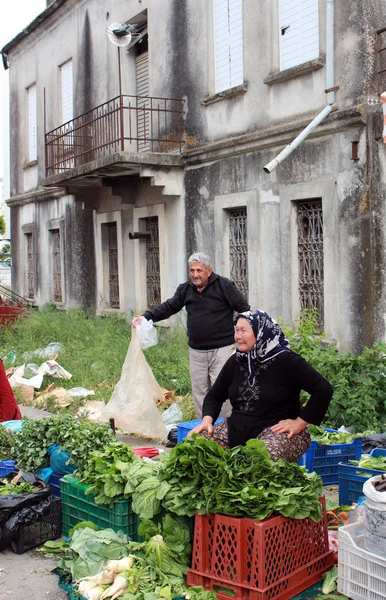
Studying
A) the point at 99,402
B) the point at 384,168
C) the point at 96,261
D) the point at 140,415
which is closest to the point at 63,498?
the point at 140,415

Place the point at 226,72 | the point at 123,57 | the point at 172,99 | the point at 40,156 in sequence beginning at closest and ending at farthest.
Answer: the point at 226,72, the point at 172,99, the point at 123,57, the point at 40,156

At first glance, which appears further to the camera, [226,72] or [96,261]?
[96,261]

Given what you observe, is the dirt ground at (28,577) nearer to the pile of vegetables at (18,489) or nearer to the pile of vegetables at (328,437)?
the pile of vegetables at (18,489)

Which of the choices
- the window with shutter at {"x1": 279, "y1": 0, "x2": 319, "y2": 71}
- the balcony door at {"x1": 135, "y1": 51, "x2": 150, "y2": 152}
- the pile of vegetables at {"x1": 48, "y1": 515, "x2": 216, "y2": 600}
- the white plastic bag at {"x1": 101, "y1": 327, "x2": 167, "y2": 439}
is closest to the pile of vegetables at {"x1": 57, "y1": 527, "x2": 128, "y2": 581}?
the pile of vegetables at {"x1": 48, "y1": 515, "x2": 216, "y2": 600}

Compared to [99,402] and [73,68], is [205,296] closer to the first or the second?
[99,402]

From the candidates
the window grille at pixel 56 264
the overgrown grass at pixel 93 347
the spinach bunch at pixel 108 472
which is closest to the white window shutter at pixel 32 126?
the window grille at pixel 56 264

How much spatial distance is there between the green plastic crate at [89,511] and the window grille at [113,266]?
10783 mm

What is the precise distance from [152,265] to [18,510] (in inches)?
374

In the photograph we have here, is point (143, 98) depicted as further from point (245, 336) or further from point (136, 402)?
point (245, 336)

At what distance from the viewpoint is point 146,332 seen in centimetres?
797

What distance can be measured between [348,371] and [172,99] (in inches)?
265

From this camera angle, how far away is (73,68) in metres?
17.6

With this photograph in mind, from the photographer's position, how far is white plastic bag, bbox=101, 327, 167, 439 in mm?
8297

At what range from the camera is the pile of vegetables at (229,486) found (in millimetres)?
4215
